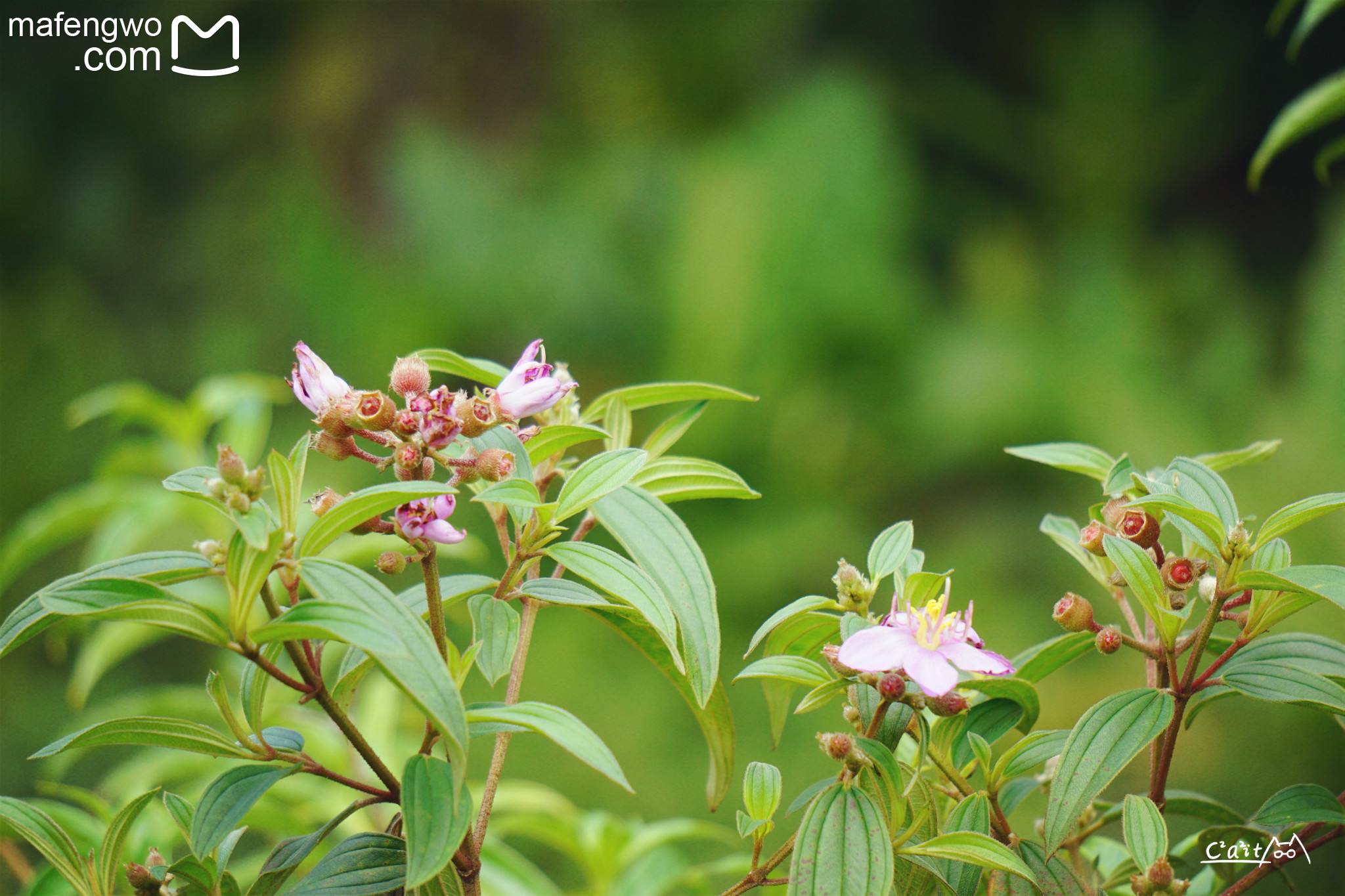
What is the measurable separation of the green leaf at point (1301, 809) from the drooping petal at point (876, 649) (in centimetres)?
21

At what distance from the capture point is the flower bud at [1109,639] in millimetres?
410

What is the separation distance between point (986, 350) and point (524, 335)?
100 cm

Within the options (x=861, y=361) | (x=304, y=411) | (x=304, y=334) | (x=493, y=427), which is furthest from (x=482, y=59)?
(x=493, y=427)

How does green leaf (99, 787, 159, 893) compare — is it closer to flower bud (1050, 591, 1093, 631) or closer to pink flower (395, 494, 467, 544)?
pink flower (395, 494, 467, 544)

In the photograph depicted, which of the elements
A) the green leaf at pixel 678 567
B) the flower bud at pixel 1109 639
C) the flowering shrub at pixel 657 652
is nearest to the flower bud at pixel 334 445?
the flowering shrub at pixel 657 652

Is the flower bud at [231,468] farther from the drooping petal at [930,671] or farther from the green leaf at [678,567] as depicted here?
the drooping petal at [930,671]

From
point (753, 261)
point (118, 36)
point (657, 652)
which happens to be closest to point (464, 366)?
point (657, 652)

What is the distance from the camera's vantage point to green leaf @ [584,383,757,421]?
1.66ft

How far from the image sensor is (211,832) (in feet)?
1.26

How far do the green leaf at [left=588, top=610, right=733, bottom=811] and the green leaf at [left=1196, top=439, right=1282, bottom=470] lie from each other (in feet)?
0.86

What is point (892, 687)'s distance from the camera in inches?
15.2

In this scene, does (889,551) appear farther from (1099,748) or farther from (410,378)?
(410,378)

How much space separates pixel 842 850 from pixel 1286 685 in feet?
0.64

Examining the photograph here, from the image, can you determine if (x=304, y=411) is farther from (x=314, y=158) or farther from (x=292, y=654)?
(x=292, y=654)
